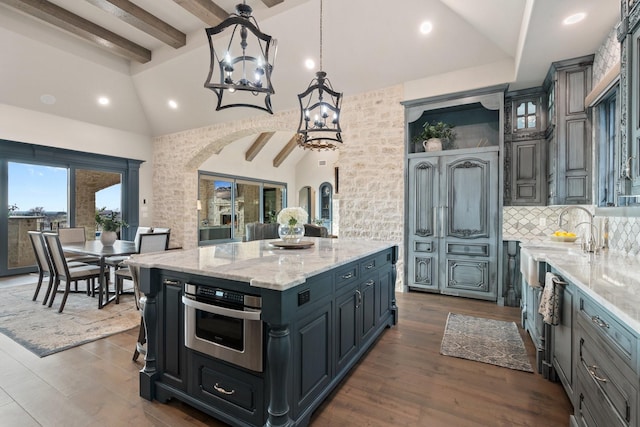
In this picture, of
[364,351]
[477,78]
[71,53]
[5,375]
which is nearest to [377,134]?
[477,78]

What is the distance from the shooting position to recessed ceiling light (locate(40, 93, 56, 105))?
6108 millimetres

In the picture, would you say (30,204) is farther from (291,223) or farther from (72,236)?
(291,223)

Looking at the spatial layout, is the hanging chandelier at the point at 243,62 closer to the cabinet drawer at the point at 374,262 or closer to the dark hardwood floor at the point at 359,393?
the cabinet drawer at the point at 374,262

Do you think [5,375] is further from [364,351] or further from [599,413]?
[599,413]

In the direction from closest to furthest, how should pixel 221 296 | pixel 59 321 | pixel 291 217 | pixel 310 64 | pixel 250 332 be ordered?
pixel 250 332 < pixel 221 296 < pixel 291 217 < pixel 59 321 < pixel 310 64

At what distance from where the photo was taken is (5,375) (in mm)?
2402

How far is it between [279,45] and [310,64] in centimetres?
59

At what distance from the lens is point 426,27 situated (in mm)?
4164

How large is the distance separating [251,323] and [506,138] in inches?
181

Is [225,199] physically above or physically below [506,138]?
below

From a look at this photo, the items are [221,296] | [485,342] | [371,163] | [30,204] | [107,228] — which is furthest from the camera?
[30,204]

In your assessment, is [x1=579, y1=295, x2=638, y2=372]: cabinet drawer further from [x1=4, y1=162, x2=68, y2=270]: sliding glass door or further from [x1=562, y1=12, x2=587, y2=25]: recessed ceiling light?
[x1=4, y1=162, x2=68, y2=270]: sliding glass door

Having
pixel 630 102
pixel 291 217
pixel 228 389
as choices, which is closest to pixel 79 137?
pixel 291 217

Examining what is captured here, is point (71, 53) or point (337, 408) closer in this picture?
point (337, 408)
